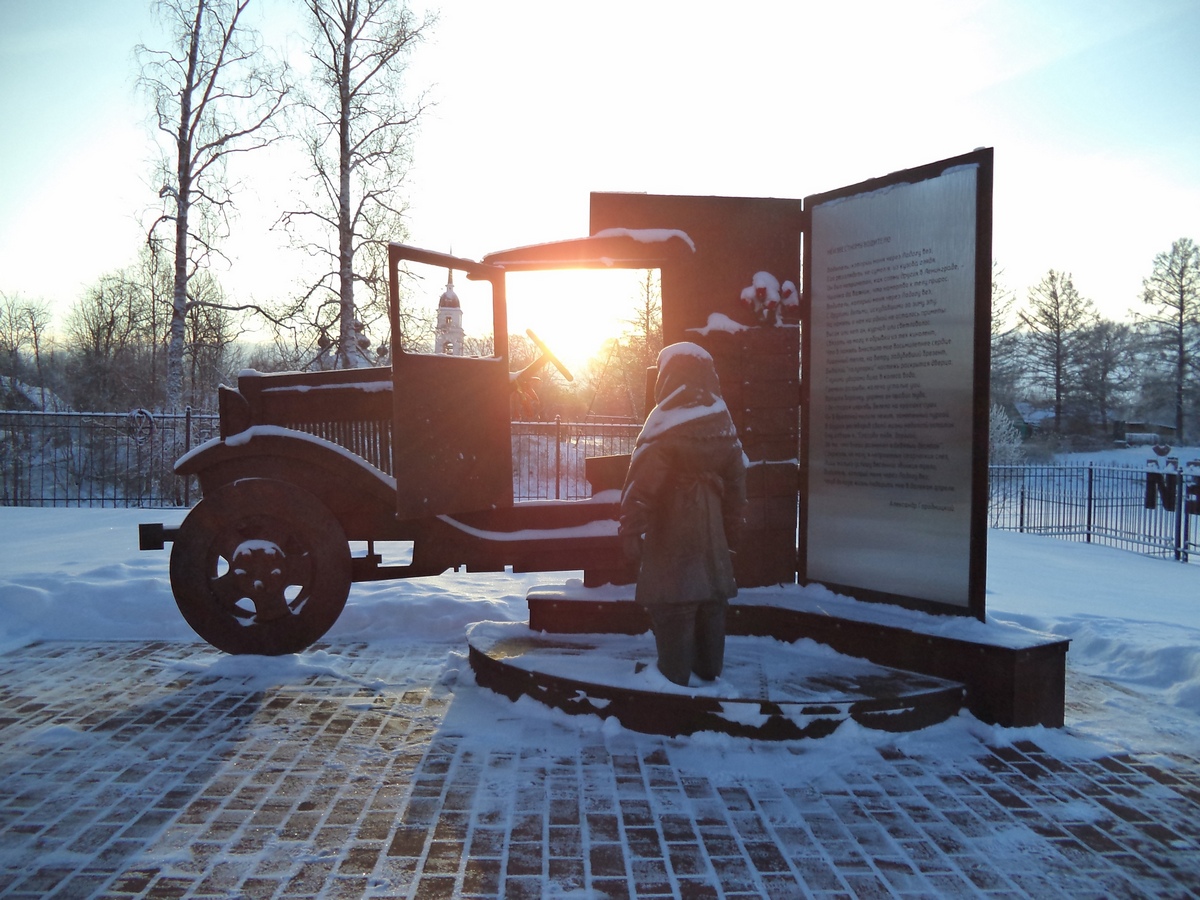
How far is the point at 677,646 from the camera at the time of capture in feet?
13.0

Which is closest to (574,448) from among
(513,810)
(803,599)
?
(803,599)

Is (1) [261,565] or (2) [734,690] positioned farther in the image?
(1) [261,565]

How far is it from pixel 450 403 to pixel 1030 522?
49.7 ft

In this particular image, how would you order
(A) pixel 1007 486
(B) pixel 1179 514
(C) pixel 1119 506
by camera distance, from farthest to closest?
(A) pixel 1007 486 < (C) pixel 1119 506 < (B) pixel 1179 514

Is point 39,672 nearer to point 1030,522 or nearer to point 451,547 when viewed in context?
point 451,547

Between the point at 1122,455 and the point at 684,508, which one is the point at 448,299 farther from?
the point at 1122,455

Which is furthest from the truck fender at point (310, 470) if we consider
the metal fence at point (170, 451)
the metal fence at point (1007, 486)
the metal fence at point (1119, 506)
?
the metal fence at point (1119, 506)

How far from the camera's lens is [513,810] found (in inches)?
123

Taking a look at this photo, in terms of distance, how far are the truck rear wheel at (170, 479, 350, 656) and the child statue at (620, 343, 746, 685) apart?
2.26 meters

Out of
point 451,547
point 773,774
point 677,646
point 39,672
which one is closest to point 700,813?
point 773,774

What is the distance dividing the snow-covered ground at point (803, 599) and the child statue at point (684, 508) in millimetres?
597

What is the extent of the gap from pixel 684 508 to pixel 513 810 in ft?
5.19

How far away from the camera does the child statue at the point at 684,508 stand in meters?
3.86

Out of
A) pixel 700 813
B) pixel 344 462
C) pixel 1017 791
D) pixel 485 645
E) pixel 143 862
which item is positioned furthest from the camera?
pixel 344 462
